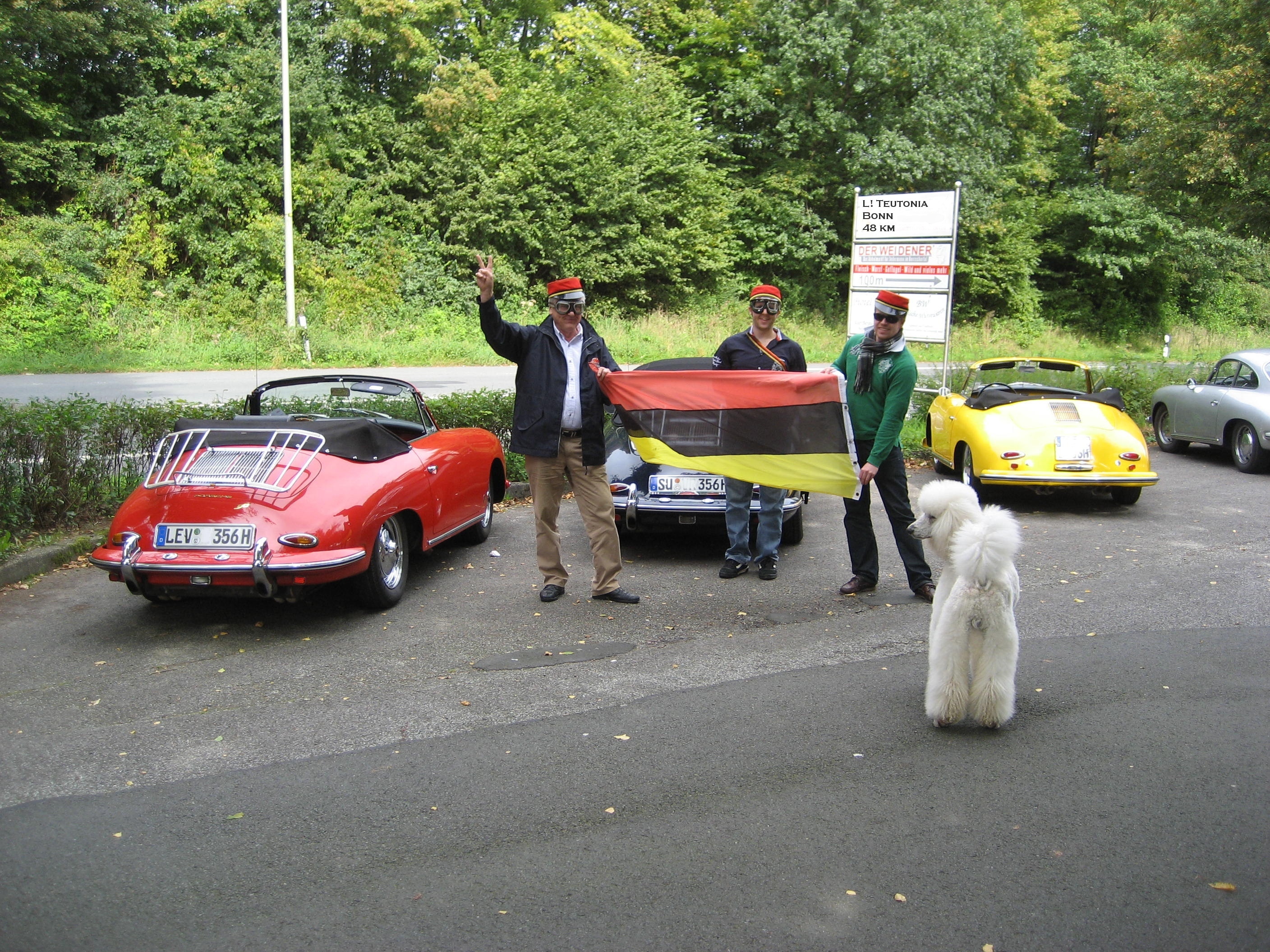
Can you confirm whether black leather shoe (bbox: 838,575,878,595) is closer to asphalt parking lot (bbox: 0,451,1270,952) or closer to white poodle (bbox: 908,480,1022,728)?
asphalt parking lot (bbox: 0,451,1270,952)

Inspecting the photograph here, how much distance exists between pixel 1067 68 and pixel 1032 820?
40354mm

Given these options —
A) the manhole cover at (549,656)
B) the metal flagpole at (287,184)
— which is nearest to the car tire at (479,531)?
the manhole cover at (549,656)

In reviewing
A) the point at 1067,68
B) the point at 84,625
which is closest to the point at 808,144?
the point at 1067,68

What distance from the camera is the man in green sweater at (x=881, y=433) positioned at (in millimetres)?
6738

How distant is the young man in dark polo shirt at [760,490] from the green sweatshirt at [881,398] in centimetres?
53

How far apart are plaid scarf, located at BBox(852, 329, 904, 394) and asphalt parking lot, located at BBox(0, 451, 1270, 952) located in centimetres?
149

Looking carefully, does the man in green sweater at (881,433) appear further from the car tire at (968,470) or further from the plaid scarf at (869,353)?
the car tire at (968,470)

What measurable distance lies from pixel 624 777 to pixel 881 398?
3766mm

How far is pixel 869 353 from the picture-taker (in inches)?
271

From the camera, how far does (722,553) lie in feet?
27.5

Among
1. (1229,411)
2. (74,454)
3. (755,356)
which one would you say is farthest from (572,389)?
(1229,411)

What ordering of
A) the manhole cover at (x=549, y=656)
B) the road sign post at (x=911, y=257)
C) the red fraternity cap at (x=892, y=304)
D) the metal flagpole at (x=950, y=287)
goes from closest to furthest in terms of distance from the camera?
the manhole cover at (x=549, y=656) → the red fraternity cap at (x=892, y=304) → the metal flagpole at (x=950, y=287) → the road sign post at (x=911, y=257)

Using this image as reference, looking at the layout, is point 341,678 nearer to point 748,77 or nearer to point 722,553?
point 722,553

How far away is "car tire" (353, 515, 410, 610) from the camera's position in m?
6.47
